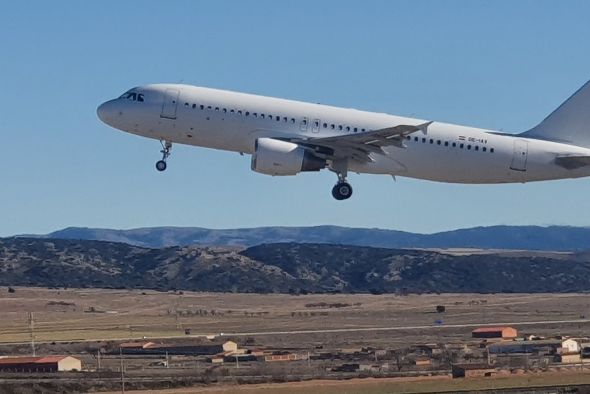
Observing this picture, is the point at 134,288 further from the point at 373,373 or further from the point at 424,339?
the point at 373,373

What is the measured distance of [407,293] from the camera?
173 meters

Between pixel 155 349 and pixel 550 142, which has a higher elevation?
pixel 550 142

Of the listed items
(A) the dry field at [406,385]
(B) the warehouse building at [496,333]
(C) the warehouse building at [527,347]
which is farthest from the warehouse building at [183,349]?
(A) the dry field at [406,385]

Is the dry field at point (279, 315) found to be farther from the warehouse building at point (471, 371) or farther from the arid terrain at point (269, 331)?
the warehouse building at point (471, 371)

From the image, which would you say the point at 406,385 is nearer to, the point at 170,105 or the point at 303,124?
the point at 303,124

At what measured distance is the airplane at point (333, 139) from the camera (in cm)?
7025

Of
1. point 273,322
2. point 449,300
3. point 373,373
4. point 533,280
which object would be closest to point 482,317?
point 273,322

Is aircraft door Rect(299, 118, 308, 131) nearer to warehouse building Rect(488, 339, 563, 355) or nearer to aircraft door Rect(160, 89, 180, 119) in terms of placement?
aircraft door Rect(160, 89, 180, 119)

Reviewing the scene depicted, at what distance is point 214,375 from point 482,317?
52620 millimetres

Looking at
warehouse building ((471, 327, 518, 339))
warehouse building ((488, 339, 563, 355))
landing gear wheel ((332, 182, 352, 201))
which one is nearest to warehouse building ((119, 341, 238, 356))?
warehouse building ((488, 339, 563, 355))

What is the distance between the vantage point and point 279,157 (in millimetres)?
69562

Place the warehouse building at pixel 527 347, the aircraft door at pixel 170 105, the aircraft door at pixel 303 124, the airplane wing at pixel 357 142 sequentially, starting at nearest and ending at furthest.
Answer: the airplane wing at pixel 357 142 < the aircraft door at pixel 170 105 < the aircraft door at pixel 303 124 < the warehouse building at pixel 527 347

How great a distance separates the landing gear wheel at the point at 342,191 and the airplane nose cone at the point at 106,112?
512 inches

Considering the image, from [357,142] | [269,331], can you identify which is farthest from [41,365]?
[269,331]
